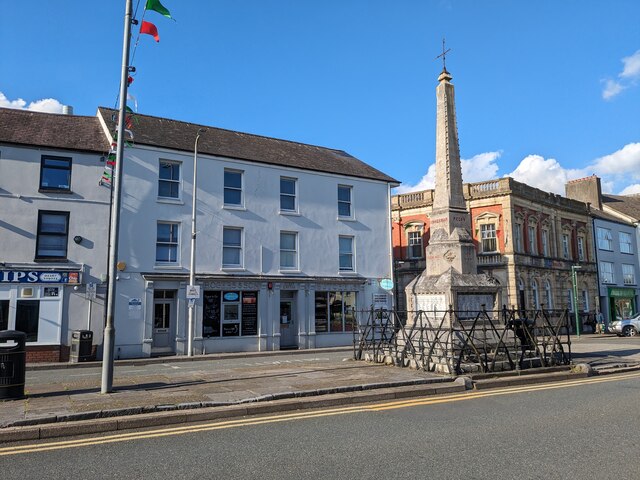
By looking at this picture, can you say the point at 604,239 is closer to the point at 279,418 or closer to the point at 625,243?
the point at 625,243

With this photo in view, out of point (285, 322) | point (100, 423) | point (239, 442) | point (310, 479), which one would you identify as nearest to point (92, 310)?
point (285, 322)

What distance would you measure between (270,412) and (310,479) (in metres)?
3.48

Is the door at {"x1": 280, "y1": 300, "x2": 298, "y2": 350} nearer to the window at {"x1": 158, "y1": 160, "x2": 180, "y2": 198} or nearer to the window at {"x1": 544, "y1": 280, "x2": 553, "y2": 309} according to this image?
the window at {"x1": 158, "y1": 160, "x2": 180, "y2": 198}

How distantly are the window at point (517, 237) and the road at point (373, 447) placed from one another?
2768 centimetres

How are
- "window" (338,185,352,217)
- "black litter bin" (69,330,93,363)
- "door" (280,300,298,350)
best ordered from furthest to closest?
1. "window" (338,185,352,217)
2. "door" (280,300,298,350)
3. "black litter bin" (69,330,93,363)

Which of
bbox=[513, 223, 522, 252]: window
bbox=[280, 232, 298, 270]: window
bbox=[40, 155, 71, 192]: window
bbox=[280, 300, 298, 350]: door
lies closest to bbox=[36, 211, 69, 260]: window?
bbox=[40, 155, 71, 192]: window

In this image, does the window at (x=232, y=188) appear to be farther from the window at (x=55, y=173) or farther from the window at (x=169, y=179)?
the window at (x=55, y=173)

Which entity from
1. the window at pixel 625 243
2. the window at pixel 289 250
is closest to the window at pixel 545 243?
the window at pixel 625 243

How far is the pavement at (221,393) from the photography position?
24.0 ft

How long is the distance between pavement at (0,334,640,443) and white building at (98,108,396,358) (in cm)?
897

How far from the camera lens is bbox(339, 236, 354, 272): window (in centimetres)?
2634

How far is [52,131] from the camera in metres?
21.3

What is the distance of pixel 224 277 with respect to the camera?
22.3 metres

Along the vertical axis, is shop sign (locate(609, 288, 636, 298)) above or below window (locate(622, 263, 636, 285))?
below
